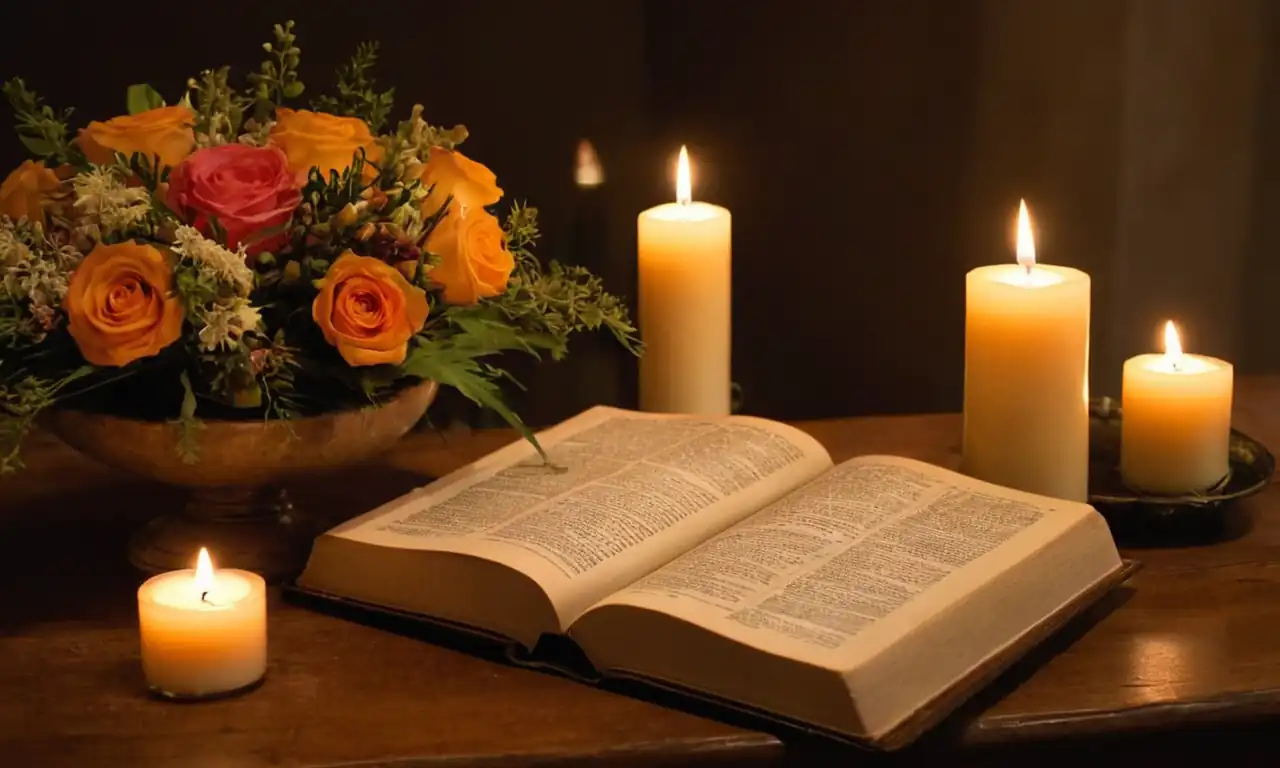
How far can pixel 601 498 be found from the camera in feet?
3.39

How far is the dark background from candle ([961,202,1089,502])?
518mm

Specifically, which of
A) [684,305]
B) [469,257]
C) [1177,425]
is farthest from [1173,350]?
[469,257]

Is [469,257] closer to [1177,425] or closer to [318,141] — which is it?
[318,141]

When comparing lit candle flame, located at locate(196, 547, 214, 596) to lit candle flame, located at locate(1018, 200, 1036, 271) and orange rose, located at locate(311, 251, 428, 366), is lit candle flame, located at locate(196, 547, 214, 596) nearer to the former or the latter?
orange rose, located at locate(311, 251, 428, 366)

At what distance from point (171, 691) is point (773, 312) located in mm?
925

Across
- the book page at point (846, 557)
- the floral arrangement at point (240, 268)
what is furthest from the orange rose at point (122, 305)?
the book page at point (846, 557)

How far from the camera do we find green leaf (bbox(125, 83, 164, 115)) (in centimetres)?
110

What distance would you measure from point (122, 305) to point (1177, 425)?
2.29ft

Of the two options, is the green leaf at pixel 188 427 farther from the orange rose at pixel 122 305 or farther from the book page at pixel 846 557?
the book page at pixel 846 557

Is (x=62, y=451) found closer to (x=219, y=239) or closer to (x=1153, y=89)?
(x=219, y=239)

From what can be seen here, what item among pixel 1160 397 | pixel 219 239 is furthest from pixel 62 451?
pixel 1160 397

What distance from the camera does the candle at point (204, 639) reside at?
0.89 m

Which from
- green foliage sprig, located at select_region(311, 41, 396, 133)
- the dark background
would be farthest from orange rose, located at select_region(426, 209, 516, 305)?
the dark background

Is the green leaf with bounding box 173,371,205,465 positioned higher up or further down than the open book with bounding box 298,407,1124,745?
higher up
